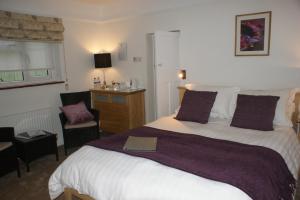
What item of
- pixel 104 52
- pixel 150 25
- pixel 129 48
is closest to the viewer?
pixel 150 25

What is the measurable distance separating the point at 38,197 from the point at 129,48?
298 centimetres

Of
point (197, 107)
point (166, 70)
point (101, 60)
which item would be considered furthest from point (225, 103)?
point (101, 60)

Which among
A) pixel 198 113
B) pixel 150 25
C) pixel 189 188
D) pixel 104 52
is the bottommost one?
pixel 189 188

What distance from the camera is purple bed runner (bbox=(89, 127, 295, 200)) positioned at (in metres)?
1.62

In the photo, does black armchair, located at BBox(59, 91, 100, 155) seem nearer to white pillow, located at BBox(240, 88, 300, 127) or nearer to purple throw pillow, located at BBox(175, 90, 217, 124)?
purple throw pillow, located at BBox(175, 90, 217, 124)

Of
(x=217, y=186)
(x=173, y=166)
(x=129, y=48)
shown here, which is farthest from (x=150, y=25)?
(x=217, y=186)

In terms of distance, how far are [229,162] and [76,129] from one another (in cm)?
264

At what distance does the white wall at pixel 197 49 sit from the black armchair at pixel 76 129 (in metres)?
0.26

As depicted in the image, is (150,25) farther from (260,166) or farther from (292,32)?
(260,166)

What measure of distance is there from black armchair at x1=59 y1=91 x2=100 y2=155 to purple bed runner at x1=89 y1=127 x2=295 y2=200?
1499 millimetres

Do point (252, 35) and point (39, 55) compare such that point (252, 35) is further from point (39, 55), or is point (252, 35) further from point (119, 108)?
point (39, 55)

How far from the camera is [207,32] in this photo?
11.8ft

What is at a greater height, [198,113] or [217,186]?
[198,113]

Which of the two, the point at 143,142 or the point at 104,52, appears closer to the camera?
the point at 143,142
